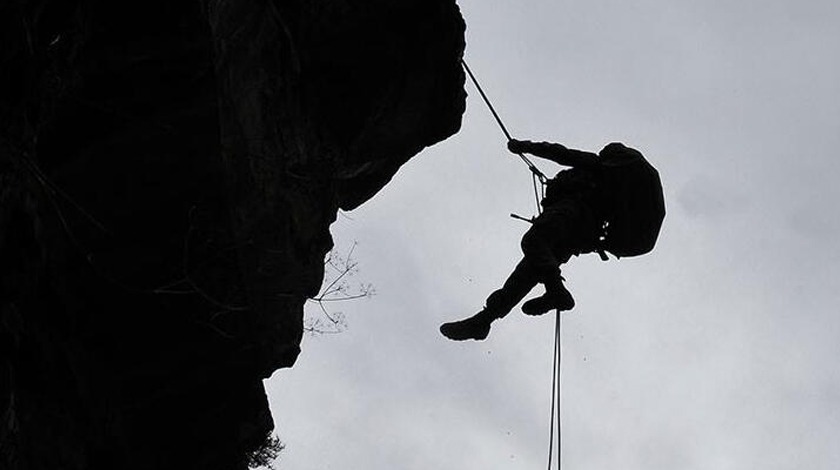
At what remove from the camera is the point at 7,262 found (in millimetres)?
11109

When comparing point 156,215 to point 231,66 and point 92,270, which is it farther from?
point 231,66

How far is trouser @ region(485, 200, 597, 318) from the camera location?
37.1ft

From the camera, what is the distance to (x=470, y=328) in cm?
1142

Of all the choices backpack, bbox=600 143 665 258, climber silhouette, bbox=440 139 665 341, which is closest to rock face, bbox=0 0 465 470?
climber silhouette, bbox=440 139 665 341

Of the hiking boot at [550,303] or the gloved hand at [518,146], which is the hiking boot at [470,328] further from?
the gloved hand at [518,146]

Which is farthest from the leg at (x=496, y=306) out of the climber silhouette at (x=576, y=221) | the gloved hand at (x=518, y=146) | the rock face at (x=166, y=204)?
the rock face at (x=166, y=204)

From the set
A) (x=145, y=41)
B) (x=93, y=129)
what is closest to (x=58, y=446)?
(x=93, y=129)

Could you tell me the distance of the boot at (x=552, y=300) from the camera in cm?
1130

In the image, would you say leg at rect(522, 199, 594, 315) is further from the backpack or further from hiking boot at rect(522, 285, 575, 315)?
the backpack

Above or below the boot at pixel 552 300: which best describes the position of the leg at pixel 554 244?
above

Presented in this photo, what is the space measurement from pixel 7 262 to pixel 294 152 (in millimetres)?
2887

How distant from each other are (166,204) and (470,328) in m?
3.14

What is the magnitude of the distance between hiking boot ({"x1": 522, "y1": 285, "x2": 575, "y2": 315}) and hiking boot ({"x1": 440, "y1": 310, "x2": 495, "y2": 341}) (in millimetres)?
389

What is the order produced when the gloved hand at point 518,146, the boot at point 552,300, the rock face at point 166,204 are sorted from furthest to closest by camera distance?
the gloved hand at point 518,146 → the boot at point 552,300 → the rock face at point 166,204
